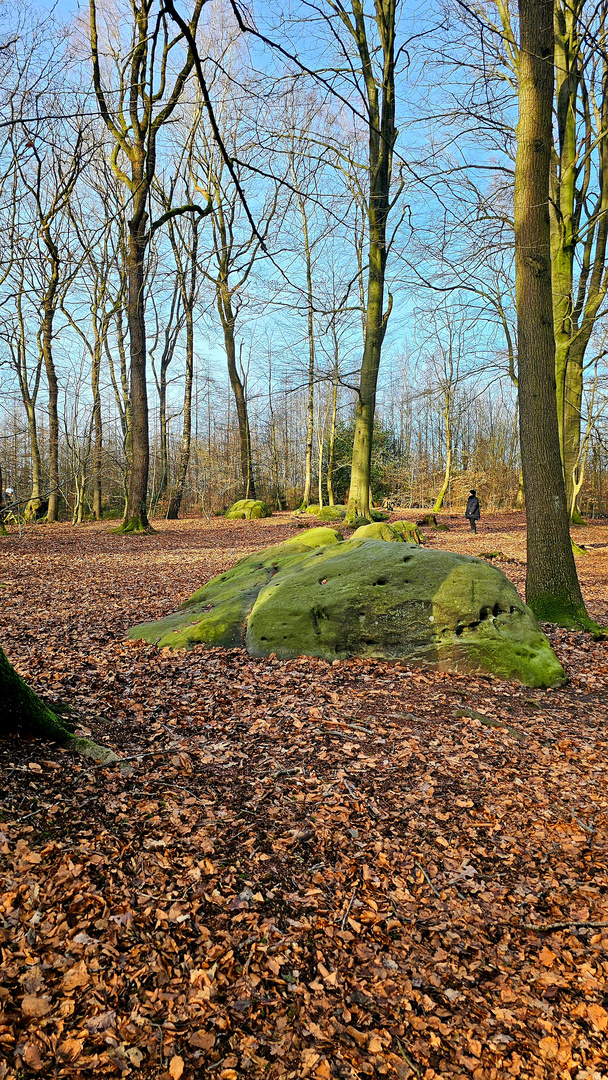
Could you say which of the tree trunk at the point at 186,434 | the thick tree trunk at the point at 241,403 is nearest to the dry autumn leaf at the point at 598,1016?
the tree trunk at the point at 186,434

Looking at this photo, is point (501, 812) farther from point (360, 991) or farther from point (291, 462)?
point (291, 462)

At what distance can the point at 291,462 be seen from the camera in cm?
3756

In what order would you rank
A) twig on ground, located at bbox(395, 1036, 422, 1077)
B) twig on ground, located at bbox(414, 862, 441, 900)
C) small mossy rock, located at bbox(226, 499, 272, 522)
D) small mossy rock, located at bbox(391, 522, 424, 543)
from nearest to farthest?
1. twig on ground, located at bbox(395, 1036, 422, 1077)
2. twig on ground, located at bbox(414, 862, 441, 900)
3. small mossy rock, located at bbox(391, 522, 424, 543)
4. small mossy rock, located at bbox(226, 499, 272, 522)

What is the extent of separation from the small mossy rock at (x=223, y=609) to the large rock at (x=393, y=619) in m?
0.02

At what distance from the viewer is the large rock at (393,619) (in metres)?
5.48

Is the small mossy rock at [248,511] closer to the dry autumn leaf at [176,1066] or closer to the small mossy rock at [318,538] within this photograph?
the small mossy rock at [318,538]

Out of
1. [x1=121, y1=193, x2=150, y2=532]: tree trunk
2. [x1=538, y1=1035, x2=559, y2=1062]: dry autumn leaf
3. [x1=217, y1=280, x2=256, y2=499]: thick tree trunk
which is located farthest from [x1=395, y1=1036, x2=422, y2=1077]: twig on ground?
[x1=217, y1=280, x2=256, y2=499]: thick tree trunk

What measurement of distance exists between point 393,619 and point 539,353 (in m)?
3.67

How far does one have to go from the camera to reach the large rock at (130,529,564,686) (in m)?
5.48

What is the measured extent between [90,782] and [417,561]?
3.99 metres

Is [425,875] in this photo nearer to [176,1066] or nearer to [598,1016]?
[598,1016]

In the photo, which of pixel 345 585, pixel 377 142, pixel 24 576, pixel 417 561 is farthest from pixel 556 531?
pixel 377 142

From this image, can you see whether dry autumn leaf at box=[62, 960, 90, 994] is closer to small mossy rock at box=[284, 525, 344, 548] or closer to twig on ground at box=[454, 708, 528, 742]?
twig on ground at box=[454, 708, 528, 742]

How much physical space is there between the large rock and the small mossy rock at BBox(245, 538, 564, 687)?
0.03 feet
